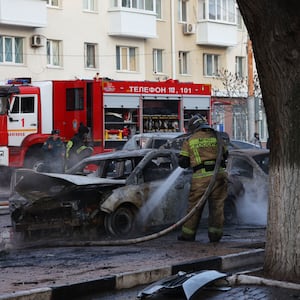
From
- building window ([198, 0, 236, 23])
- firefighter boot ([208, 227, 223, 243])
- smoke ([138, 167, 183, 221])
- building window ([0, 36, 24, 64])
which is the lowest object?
firefighter boot ([208, 227, 223, 243])

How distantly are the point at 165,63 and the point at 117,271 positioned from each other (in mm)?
27741

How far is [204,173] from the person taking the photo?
9445 millimetres

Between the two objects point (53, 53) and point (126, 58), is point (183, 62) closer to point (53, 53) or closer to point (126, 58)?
point (126, 58)

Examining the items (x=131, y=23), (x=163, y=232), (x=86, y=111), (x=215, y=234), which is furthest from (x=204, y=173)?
(x=131, y=23)

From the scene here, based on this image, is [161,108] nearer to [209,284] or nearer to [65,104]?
[65,104]

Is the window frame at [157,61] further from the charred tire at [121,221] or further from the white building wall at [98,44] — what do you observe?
the charred tire at [121,221]

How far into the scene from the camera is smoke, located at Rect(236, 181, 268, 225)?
473 inches

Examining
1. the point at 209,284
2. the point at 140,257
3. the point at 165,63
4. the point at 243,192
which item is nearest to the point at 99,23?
the point at 165,63

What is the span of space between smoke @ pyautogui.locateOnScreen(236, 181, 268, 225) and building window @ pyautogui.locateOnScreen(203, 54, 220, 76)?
25086mm

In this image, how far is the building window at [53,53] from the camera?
29.9 metres

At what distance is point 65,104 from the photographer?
70.5 ft

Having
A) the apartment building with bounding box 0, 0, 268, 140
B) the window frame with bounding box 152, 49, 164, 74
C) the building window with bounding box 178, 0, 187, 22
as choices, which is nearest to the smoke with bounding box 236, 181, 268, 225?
the apartment building with bounding box 0, 0, 268, 140

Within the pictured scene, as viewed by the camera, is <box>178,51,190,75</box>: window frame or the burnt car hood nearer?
the burnt car hood

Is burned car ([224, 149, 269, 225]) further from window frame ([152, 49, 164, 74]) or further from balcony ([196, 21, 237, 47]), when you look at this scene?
balcony ([196, 21, 237, 47])
